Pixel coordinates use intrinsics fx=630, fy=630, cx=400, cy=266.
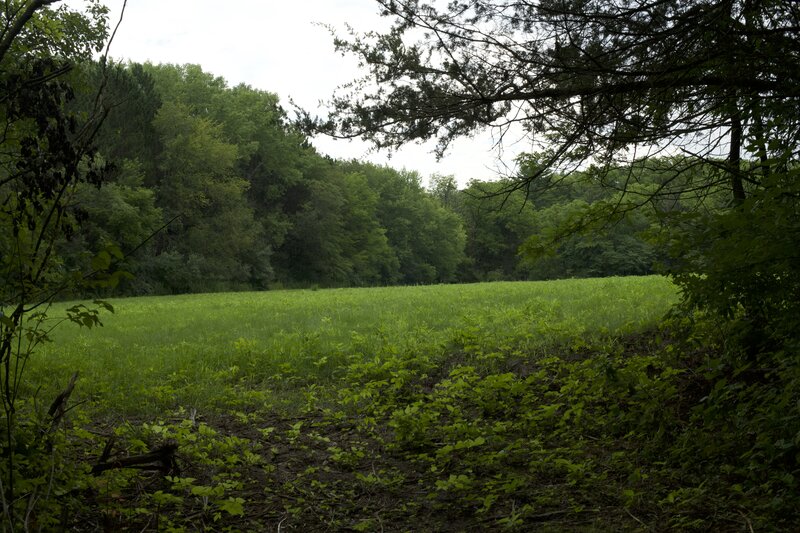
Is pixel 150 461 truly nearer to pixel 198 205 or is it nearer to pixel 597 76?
pixel 597 76

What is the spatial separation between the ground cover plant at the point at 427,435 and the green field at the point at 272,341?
0.21 ft

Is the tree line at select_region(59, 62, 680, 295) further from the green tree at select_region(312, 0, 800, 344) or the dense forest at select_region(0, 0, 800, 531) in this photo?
the green tree at select_region(312, 0, 800, 344)

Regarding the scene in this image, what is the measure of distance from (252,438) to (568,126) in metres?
4.68

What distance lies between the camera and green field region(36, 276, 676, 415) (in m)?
9.43

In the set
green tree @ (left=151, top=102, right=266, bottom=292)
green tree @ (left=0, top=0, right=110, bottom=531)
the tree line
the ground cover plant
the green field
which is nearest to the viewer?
green tree @ (left=0, top=0, right=110, bottom=531)

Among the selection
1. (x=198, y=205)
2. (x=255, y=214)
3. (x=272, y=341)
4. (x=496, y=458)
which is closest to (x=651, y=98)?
(x=496, y=458)

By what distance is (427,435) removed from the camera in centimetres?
675

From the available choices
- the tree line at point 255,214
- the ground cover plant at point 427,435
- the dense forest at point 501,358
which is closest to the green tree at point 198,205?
the tree line at point 255,214

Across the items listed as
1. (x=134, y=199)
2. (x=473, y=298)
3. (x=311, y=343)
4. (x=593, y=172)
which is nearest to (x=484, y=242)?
(x=134, y=199)

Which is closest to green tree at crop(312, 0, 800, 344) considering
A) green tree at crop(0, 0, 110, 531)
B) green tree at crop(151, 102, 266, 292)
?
green tree at crop(0, 0, 110, 531)

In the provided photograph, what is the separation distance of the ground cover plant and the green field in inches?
2.5

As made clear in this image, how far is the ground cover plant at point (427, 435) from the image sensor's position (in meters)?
4.45

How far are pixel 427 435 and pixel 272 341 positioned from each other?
6300 mm

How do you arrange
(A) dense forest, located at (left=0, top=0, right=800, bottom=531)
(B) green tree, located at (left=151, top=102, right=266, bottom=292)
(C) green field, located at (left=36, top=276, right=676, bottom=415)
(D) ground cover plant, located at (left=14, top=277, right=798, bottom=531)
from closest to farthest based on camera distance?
(A) dense forest, located at (left=0, top=0, right=800, bottom=531) < (D) ground cover plant, located at (left=14, top=277, right=798, bottom=531) < (C) green field, located at (left=36, top=276, right=676, bottom=415) < (B) green tree, located at (left=151, top=102, right=266, bottom=292)
